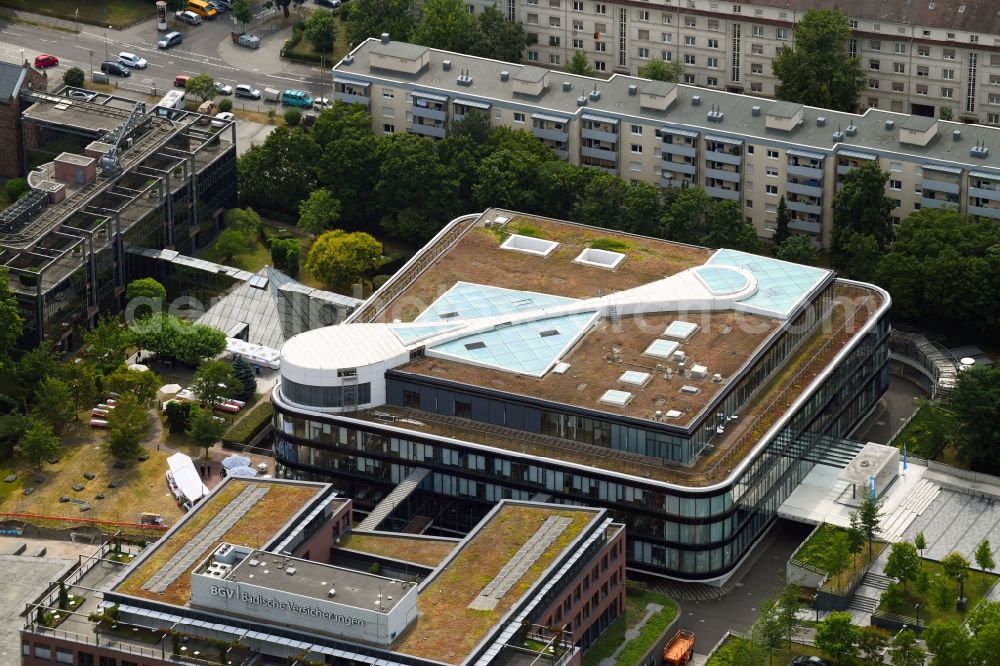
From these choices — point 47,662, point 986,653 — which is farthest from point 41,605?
point 986,653

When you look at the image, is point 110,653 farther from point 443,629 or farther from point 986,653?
point 986,653

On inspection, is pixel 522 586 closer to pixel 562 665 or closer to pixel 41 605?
pixel 562 665

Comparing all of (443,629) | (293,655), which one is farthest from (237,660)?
(443,629)

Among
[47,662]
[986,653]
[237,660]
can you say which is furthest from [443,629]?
[986,653]

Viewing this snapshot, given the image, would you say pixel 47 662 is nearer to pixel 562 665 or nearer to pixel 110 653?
pixel 110 653

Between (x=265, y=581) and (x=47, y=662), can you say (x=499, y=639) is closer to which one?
(x=265, y=581)

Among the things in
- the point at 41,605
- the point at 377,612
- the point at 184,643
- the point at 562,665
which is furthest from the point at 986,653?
the point at 41,605
